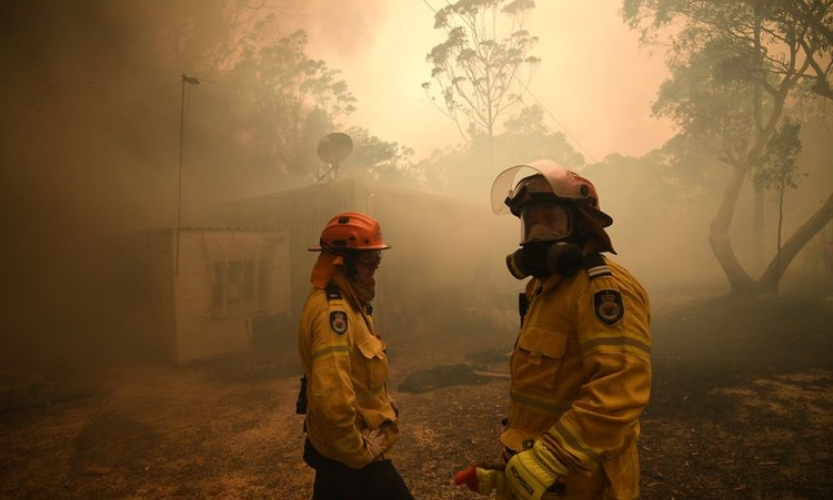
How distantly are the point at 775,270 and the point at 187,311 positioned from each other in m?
17.3

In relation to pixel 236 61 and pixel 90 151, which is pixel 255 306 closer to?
pixel 90 151

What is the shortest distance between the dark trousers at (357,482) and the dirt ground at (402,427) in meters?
2.14

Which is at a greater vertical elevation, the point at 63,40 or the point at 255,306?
the point at 63,40

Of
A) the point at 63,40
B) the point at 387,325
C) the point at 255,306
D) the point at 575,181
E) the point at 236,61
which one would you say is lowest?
the point at 387,325

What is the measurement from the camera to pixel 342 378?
195cm

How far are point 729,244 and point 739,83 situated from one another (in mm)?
5657

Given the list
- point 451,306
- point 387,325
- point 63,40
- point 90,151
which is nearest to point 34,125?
point 90,151

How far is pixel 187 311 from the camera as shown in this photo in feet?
29.9

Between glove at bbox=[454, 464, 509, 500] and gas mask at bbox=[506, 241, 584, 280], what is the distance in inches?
33.5

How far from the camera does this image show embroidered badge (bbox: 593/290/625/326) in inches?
60.2

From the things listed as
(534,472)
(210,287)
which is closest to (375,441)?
(534,472)

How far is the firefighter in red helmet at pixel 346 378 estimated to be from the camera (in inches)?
76.4

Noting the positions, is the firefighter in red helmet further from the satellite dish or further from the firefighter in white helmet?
the satellite dish

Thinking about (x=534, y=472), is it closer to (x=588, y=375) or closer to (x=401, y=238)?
(x=588, y=375)
